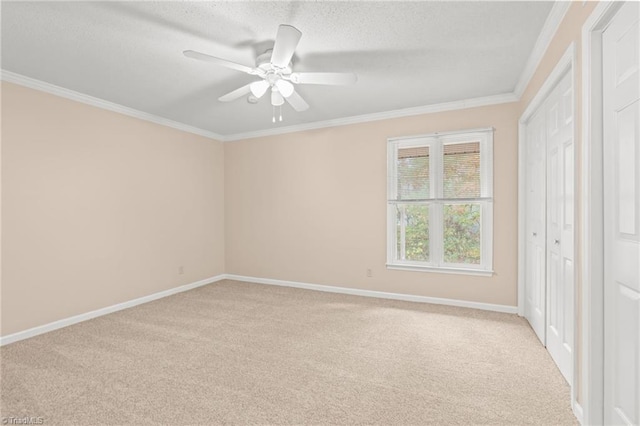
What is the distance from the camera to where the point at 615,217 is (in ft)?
5.01

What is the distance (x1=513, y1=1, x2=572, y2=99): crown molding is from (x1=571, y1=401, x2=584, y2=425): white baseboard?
94.3 inches

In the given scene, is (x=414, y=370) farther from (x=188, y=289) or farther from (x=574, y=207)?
(x=188, y=289)

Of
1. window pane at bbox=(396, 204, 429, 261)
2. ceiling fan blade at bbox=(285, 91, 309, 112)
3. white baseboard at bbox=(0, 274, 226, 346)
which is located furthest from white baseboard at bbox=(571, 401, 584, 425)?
white baseboard at bbox=(0, 274, 226, 346)

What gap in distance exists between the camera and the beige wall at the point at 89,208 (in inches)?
117

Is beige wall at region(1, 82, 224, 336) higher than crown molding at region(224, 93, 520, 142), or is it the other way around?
crown molding at region(224, 93, 520, 142)

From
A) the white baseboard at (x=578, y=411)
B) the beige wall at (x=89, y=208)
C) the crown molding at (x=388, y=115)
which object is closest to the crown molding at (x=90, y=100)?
the beige wall at (x=89, y=208)

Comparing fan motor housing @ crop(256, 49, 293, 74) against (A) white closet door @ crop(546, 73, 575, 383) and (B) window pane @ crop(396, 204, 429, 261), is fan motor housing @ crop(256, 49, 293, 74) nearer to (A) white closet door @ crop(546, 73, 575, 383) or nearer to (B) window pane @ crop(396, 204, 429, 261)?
(A) white closet door @ crop(546, 73, 575, 383)

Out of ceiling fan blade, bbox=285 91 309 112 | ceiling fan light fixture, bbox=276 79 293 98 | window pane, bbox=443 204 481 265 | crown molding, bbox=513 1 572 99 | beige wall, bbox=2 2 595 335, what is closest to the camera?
crown molding, bbox=513 1 572 99

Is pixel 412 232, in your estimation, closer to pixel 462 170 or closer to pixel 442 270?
pixel 442 270

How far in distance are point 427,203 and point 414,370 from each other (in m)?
2.26

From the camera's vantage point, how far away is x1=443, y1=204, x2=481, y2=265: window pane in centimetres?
387

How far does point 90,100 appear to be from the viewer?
3.54m

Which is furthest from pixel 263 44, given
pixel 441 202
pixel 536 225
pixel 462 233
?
pixel 462 233

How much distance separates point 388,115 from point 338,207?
4.73 feet
